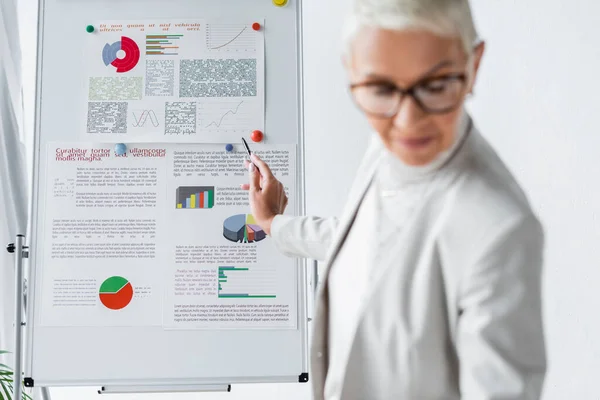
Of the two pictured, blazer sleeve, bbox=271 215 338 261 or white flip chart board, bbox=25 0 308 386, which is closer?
blazer sleeve, bbox=271 215 338 261

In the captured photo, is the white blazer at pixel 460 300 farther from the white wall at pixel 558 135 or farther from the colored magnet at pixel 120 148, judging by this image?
the colored magnet at pixel 120 148

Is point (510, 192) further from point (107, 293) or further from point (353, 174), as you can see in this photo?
point (353, 174)

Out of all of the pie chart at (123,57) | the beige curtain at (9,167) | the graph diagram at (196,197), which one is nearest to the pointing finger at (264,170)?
the graph diagram at (196,197)

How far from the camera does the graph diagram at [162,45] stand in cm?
191

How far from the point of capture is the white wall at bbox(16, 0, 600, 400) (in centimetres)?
144

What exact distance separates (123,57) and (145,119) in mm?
223

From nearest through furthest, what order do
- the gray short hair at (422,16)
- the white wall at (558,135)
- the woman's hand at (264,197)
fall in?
1. the gray short hair at (422,16)
2. the woman's hand at (264,197)
3. the white wall at (558,135)

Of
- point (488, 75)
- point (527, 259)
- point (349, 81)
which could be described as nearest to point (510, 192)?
point (527, 259)

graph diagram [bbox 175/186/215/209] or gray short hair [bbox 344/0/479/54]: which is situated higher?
gray short hair [bbox 344/0/479/54]

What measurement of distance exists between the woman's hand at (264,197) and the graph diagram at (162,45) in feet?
2.89

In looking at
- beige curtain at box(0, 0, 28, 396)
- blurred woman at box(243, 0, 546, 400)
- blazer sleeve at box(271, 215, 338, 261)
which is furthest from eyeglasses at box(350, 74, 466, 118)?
beige curtain at box(0, 0, 28, 396)

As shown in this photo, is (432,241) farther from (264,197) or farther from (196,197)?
(196,197)

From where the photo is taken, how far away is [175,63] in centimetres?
191

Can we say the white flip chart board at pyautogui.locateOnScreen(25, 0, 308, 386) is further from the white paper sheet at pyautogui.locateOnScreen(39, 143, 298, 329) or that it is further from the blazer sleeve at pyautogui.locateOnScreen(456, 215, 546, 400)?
the blazer sleeve at pyautogui.locateOnScreen(456, 215, 546, 400)
